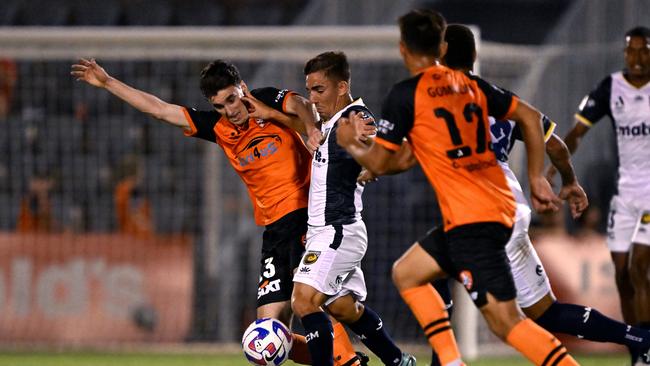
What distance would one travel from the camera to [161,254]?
39.3 ft

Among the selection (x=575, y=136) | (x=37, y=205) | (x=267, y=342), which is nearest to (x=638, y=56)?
(x=575, y=136)

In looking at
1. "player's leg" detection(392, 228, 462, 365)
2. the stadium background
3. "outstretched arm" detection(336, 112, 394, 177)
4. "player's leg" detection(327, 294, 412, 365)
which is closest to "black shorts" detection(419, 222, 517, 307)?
"player's leg" detection(392, 228, 462, 365)

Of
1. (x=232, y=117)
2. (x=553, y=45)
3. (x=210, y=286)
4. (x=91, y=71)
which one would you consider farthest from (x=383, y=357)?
(x=553, y=45)

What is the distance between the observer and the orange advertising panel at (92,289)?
461 inches

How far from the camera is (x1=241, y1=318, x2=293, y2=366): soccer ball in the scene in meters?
6.60

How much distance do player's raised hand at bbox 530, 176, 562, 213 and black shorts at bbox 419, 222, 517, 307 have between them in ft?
0.69

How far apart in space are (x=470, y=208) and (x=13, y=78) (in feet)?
26.7

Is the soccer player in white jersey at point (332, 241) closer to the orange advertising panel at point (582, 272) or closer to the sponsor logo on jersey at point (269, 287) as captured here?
the sponsor logo on jersey at point (269, 287)

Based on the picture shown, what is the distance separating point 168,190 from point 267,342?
602 cm

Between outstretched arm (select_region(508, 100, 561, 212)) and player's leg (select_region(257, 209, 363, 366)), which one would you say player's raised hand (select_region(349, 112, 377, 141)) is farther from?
player's leg (select_region(257, 209, 363, 366))

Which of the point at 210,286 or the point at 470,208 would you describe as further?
the point at 210,286

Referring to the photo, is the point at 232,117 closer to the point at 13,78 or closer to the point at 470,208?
the point at 470,208

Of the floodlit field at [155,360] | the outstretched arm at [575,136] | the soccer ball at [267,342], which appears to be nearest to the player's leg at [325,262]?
the soccer ball at [267,342]

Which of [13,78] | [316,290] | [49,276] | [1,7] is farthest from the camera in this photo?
[1,7]
